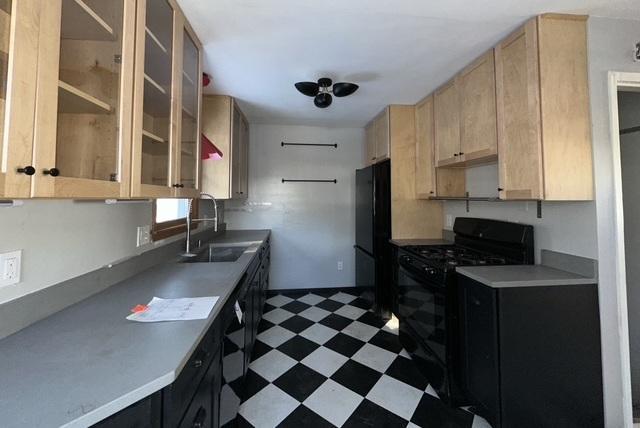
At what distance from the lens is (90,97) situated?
2.79ft

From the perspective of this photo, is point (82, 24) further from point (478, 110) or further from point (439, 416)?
point (439, 416)

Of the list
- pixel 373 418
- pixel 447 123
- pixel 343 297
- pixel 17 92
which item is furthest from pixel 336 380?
pixel 447 123

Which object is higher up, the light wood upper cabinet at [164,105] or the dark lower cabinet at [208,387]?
the light wood upper cabinet at [164,105]

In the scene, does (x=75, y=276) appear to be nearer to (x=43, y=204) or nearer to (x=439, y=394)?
(x=43, y=204)

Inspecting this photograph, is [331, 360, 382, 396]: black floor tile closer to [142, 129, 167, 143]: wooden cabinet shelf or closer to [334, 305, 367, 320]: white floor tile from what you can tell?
[334, 305, 367, 320]: white floor tile

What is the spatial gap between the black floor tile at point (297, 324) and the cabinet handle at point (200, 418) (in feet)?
5.50

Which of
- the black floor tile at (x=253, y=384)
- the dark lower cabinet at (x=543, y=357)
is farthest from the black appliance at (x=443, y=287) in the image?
the black floor tile at (x=253, y=384)

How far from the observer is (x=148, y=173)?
114 cm

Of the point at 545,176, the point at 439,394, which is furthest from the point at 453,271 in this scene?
the point at 439,394

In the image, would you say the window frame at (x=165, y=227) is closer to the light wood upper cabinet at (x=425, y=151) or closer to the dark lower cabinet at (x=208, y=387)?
the dark lower cabinet at (x=208, y=387)

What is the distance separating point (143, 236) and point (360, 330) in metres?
2.07

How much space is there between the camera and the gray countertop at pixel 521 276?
138cm

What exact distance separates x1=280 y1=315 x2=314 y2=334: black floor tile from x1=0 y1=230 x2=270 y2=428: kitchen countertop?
5.49 ft

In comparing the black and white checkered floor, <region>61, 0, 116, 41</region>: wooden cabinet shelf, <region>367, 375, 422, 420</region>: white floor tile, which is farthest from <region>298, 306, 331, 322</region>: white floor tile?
<region>61, 0, 116, 41</region>: wooden cabinet shelf
